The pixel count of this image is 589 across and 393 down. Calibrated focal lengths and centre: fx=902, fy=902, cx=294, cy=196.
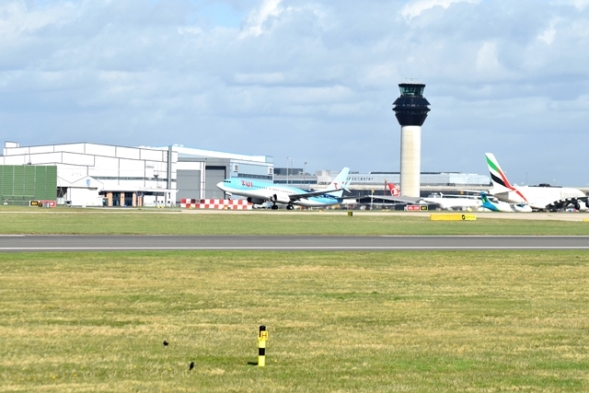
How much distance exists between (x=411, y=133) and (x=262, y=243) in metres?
154

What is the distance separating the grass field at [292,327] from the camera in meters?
12.7

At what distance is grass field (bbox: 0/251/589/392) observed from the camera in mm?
12742

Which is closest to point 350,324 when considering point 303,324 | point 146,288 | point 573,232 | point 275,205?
point 303,324

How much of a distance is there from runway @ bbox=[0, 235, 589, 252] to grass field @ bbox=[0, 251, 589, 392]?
28.4 ft

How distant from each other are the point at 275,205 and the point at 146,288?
99.4 metres

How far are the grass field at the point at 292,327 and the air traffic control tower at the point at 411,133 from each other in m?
163

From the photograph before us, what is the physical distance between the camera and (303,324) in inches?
708

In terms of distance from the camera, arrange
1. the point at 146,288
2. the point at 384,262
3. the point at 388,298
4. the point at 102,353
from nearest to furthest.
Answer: the point at 102,353 → the point at 388,298 → the point at 146,288 → the point at 384,262

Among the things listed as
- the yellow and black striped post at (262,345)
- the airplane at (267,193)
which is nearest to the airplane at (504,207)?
the airplane at (267,193)

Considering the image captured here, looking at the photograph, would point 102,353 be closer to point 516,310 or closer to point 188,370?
point 188,370

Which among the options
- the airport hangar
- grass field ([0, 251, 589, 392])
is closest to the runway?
grass field ([0, 251, 589, 392])

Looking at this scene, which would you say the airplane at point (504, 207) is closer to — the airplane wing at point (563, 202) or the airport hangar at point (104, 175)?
the airplane wing at point (563, 202)

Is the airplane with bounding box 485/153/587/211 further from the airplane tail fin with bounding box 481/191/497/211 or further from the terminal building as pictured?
the terminal building

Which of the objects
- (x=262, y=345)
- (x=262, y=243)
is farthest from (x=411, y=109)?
(x=262, y=345)
